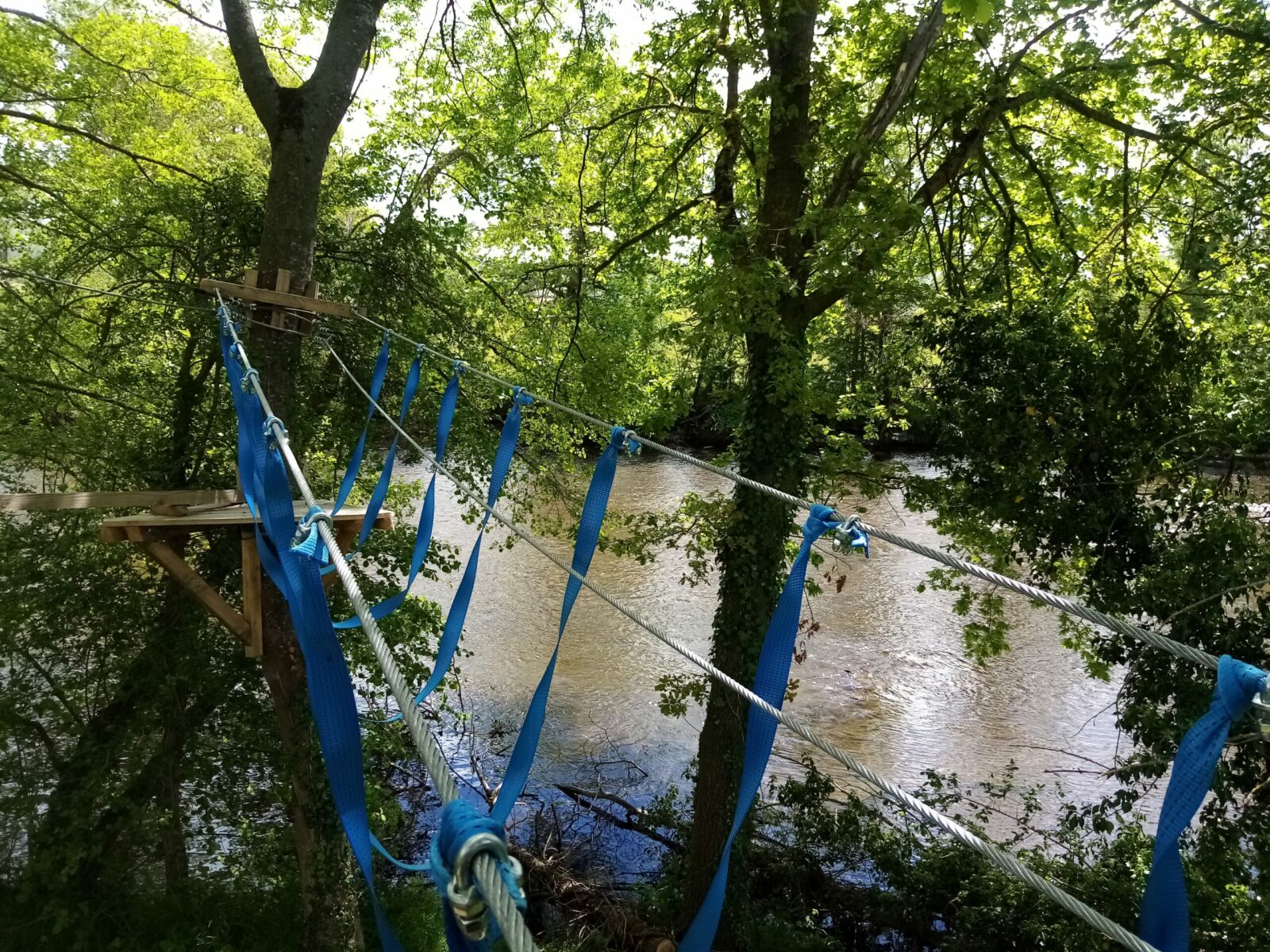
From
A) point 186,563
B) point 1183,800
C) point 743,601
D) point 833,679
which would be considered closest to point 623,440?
point 1183,800

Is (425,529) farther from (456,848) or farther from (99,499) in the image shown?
(456,848)

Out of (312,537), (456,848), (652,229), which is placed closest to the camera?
(456,848)

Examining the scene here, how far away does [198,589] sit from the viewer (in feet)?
9.83

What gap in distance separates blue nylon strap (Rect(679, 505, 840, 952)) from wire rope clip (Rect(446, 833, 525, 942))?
0.54 metres

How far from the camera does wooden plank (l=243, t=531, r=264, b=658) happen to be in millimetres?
2943

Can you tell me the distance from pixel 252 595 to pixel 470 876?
8.68 ft

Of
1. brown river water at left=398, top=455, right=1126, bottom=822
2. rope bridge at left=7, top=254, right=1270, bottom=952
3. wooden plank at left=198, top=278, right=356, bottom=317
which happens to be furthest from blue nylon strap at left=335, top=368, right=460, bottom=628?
brown river water at left=398, top=455, right=1126, bottom=822

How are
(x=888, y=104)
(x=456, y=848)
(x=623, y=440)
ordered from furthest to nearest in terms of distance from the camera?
(x=888, y=104), (x=623, y=440), (x=456, y=848)

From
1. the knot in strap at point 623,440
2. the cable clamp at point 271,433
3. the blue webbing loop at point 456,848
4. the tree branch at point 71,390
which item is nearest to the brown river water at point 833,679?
the tree branch at point 71,390

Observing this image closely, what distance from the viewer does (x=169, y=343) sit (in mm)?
4656

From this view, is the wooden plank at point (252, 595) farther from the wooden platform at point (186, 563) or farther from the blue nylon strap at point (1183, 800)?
the blue nylon strap at point (1183, 800)

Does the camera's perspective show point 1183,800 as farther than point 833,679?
No

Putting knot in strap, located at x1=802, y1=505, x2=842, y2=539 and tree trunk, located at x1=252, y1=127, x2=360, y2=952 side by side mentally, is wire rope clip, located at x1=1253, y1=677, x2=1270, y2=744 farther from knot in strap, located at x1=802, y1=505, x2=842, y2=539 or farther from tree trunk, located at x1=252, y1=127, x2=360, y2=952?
tree trunk, located at x1=252, y1=127, x2=360, y2=952

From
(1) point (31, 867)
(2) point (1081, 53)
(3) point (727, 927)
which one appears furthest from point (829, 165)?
(1) point (31, 867)
